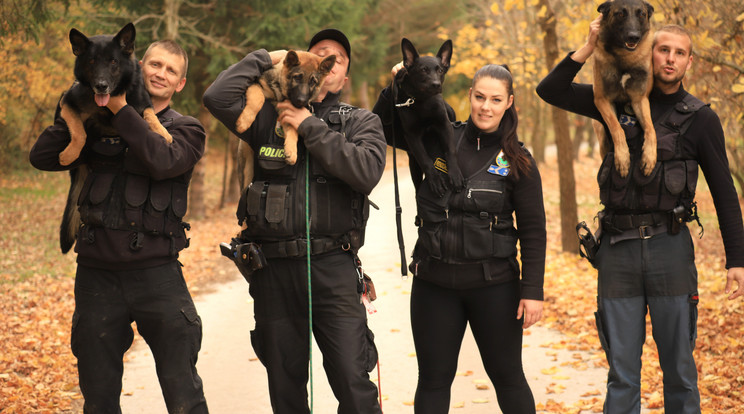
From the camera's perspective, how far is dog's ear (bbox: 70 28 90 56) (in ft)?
12.1

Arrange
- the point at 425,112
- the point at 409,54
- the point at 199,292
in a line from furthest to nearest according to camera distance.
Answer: the point at 199,292 < the point at 409,54 < the point at 425,112

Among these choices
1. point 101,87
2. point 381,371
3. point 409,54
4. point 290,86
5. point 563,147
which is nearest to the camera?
point 101,87

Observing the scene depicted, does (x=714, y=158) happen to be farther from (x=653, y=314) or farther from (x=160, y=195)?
(x=160, y=195)

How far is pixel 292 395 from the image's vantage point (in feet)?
12.6

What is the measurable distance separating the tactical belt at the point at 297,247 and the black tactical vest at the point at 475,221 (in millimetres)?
610

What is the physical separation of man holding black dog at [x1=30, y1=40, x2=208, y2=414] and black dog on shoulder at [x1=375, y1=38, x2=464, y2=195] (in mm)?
1379

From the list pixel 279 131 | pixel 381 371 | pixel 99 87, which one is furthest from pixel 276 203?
pixel 381 371

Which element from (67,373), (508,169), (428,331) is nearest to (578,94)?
(508,169)

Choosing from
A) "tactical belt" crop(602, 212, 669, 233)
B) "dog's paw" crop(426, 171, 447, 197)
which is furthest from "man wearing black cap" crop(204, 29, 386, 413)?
"tactical belt" crop(602, 212, 669, 233)

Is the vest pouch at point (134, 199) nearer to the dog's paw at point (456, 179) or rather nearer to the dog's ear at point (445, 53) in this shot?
the dog's paw at point (456, 179)

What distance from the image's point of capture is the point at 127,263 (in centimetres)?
380

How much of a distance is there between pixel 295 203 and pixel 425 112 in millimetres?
1030

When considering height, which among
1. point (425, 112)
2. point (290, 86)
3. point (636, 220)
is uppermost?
point (290, 86)

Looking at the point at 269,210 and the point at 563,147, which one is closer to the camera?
the point at 269,210
